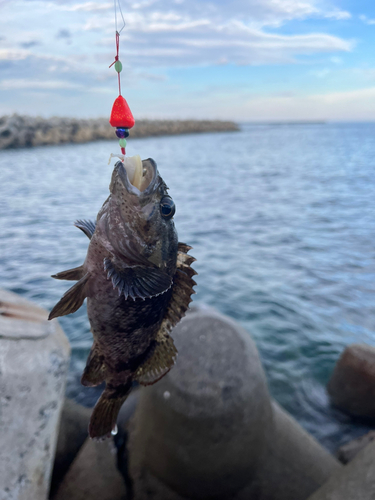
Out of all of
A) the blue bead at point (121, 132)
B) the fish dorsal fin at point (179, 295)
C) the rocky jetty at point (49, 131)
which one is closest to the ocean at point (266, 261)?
the fish dorsal fin at point (179, 295)

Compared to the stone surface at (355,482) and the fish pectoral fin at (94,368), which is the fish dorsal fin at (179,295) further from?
the stone surface at (355,482)

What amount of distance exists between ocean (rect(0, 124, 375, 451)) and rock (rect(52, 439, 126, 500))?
8.91 feet

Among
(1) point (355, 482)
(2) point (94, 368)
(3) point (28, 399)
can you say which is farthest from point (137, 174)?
(1) point (355, 482)

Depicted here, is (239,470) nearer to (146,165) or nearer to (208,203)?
(146,165)

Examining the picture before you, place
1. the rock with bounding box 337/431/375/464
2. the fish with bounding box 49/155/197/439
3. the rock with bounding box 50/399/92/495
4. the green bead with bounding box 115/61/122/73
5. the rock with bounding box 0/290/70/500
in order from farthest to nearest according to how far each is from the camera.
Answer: the rock with bounding box 337/431/375/464
the rock with bounding box 50/399/92/495
the rock with bounding box 0/290/70/500
the fish with bounding box 49/155/197/439
the green bead with bounding box 115/61/122/73

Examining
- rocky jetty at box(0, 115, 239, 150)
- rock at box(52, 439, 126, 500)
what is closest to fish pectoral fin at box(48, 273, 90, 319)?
rock at box(52, 439, 126, 500)

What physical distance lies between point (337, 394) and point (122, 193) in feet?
24.7

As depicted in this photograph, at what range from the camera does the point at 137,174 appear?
204cm

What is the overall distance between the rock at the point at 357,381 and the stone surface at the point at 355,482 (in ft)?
11.3

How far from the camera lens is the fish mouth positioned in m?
1.95

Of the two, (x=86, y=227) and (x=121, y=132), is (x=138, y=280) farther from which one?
(x=121, y=132)

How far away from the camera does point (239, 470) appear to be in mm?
4723

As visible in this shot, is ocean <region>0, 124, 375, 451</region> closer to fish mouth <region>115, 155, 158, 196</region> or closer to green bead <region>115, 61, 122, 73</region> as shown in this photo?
fish mouth <region>115, 155, 158, 196</region>

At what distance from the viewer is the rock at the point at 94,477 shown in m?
4.68
